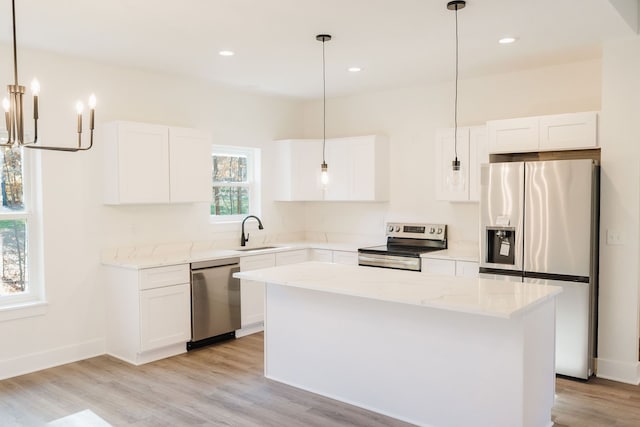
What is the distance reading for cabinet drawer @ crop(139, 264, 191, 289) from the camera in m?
4.46

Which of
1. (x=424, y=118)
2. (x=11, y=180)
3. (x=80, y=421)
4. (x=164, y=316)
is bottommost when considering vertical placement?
(x=80, y=421)

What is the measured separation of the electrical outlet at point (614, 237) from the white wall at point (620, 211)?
0.02 metres

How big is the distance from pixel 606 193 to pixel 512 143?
2.80 ft

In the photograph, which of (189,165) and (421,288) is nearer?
(421,288)

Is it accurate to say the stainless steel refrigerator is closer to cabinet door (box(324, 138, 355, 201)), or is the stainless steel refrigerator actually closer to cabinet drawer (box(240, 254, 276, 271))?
cabinet door (box(324, 138, 355, 201))

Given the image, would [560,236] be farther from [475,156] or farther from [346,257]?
[346,257]

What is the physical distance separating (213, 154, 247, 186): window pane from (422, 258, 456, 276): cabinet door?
96.8 inches

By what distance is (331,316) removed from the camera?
11.9 feet

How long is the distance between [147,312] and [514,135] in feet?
11.6

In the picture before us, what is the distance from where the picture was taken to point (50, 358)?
441cm

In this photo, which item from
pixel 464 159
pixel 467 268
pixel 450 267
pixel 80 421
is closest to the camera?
pixel 80 421

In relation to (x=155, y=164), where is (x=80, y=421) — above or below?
below

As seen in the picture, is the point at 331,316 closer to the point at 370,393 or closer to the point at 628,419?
the point at 370,393

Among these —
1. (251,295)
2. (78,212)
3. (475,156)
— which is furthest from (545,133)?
(78,212)
